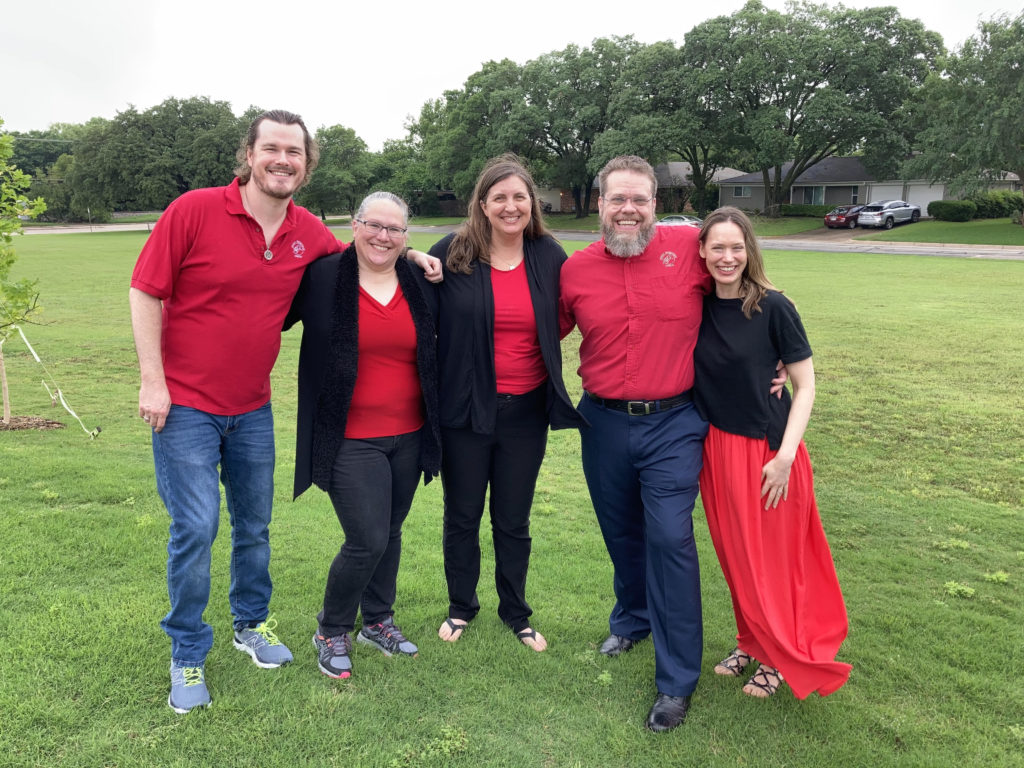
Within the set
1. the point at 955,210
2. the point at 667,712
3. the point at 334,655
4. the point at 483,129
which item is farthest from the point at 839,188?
the point at 334,655

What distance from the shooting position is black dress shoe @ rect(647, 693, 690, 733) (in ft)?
10.1

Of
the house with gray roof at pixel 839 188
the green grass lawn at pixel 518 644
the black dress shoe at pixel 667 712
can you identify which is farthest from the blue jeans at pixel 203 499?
the house with gray roof at pixel 839 188

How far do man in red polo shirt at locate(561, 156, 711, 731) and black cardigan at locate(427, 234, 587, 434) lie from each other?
146 millimetres

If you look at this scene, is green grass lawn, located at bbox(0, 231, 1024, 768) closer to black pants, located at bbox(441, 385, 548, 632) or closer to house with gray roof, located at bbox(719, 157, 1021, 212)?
black pants, located at bbox(441, 385, 548, 632)

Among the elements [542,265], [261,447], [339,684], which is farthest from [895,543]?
[261,447]

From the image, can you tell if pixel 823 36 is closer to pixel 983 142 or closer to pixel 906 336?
pixel 983 142

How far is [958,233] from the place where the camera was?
109 ft

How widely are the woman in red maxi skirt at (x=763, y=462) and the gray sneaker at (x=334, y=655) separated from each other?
71.0 inches

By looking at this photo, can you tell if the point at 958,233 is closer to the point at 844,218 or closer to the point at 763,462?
the point at 844,218

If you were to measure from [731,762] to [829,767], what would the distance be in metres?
0.37

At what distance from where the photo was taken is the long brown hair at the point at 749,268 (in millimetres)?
3164

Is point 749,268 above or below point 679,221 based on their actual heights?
below

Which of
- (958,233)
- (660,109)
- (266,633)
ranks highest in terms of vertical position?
(660,109)

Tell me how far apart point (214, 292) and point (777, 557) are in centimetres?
261
